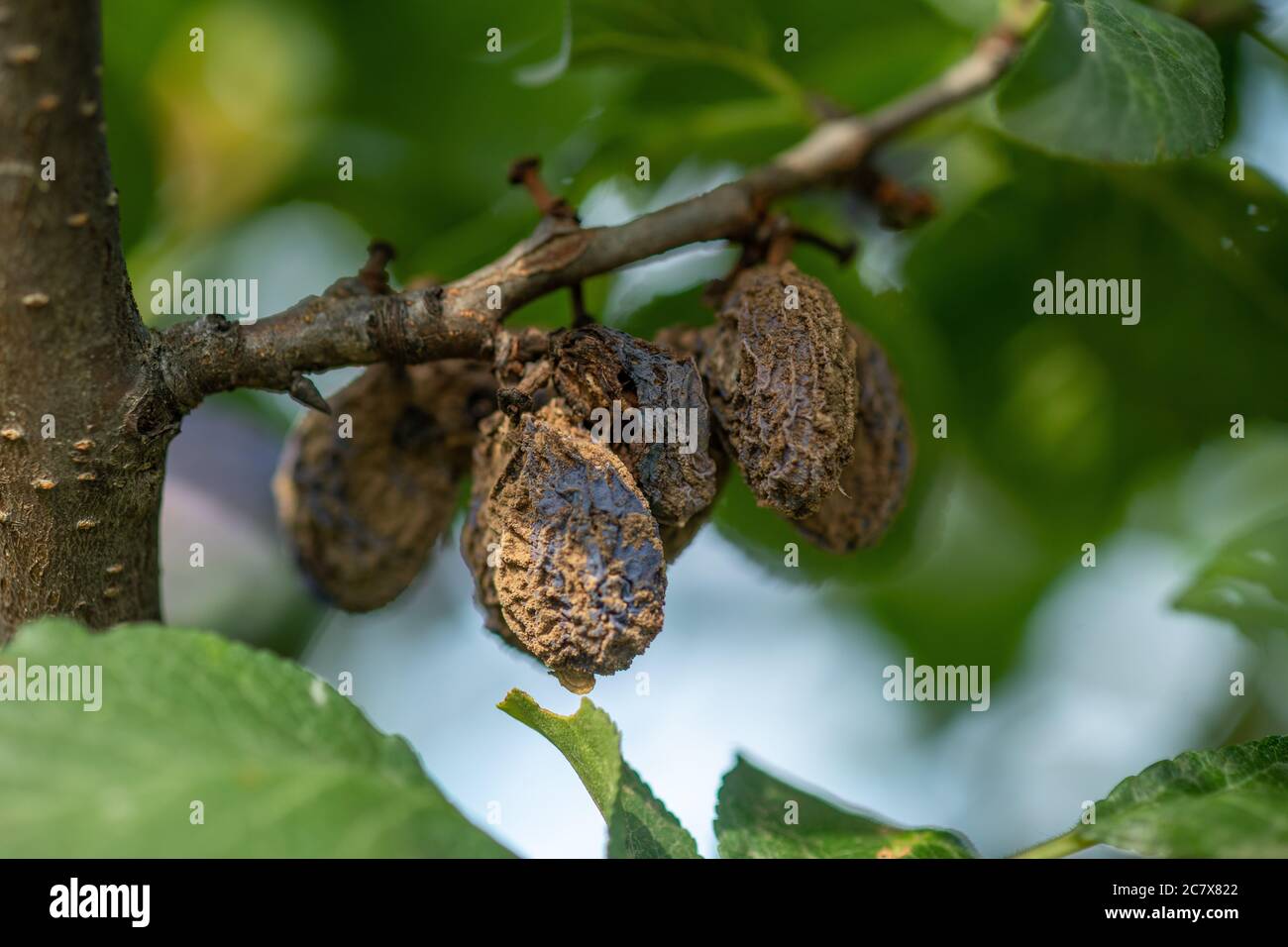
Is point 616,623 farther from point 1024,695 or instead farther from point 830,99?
point 1024,695

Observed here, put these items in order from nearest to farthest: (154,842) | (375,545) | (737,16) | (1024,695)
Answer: (154,842), (375,545), (737,16), (1024,695)

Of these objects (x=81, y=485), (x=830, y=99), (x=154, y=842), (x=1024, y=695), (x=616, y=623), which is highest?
(x=830, y=99)

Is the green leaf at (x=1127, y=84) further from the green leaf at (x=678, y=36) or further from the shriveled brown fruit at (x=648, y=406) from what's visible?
the green leaf at (x=678, y=36)

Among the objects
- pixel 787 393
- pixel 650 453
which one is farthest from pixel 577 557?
pixel 787 393

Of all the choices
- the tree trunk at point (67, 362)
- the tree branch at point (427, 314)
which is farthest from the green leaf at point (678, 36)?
the tree trunk at point (67, 362)

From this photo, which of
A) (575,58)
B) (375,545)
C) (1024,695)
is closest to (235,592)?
(375,545)

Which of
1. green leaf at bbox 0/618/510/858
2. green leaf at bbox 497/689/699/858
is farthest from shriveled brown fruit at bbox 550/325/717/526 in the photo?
green leaf at bbox 0/618/510/858

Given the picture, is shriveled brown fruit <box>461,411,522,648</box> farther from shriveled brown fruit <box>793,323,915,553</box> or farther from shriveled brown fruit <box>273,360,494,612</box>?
shriveled brown fruit <box>793,323,915,553</box>
